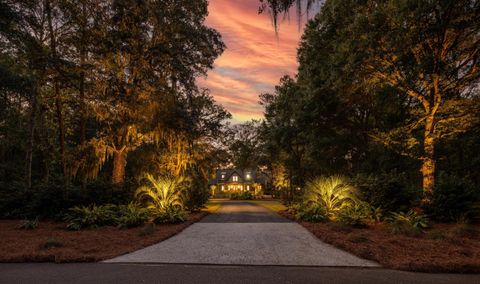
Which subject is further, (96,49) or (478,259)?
(96,49)

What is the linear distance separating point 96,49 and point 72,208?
8.47 m

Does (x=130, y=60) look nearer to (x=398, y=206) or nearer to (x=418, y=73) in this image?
(x=418, y=73)

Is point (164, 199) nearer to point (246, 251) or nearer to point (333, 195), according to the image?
point (246, 251)

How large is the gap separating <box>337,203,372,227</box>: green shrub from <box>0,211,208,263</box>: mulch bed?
253 inches

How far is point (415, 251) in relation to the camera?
23.1ft

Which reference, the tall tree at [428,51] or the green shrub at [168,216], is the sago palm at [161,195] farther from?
the tall tree at [428,51]

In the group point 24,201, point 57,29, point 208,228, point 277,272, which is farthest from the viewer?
point 57,29

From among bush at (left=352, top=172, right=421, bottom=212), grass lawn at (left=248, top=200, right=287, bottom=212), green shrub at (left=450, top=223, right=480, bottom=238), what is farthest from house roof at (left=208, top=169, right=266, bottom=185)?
green shrub at (left=450, top=223, right=480, bottom=238)

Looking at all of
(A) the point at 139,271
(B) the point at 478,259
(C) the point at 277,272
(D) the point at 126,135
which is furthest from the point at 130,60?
(B) the point at 478,259

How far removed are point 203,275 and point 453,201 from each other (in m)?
11.5

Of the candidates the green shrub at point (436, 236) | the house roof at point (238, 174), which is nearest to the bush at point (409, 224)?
the green shrub at point (436, 236)

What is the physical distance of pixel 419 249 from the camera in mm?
7262

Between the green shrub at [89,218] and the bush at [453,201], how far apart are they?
13.2 m

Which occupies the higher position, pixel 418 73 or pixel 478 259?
pixel 418 73
